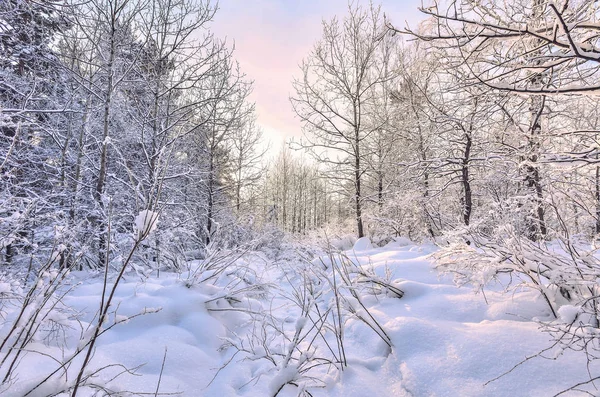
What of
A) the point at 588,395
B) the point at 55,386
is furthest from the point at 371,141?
the point at 55,386

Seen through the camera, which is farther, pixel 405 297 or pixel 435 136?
pixel 435 136

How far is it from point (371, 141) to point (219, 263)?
779 cm

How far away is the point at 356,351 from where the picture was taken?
6.75 ft

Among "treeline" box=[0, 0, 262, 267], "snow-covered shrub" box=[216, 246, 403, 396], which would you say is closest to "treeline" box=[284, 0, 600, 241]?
"snow-covered shrub" box=[216, 246, 403, 396]

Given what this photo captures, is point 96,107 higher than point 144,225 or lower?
higher

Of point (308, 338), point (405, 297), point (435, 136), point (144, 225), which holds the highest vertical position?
point (435, 136)

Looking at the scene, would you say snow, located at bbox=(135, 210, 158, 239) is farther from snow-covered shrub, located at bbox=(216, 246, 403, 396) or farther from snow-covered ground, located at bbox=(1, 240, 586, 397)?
snow-covered shrub, located at bbox=(216, 246, 403, 396)

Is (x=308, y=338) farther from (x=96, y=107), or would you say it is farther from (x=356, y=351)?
(x=96, y=107)

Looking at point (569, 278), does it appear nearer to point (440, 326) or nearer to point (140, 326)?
point (440, 326)

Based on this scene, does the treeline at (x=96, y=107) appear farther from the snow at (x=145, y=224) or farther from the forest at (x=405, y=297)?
the snow at (x=145, y=224)

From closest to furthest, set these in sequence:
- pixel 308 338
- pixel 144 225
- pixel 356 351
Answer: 1. pixel 144 225
2. pixel 356 351
3. pixel 308 338

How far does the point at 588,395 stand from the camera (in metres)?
1.20

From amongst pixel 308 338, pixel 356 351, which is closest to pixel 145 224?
pixel 356 351

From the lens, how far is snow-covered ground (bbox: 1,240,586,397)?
4.73ft
